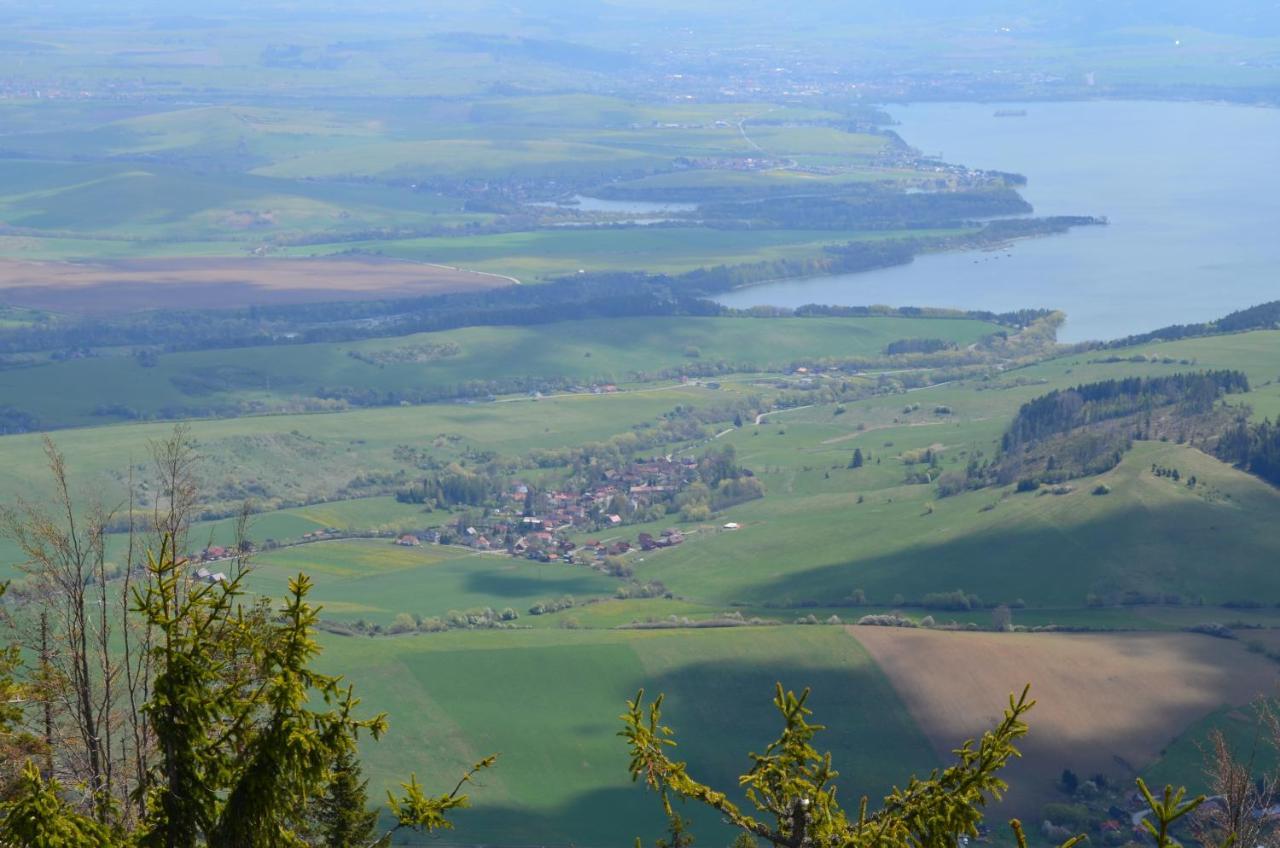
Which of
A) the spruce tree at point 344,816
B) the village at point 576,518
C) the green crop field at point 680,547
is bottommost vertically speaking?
the village at point 576,518

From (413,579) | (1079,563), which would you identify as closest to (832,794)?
(1079,563)

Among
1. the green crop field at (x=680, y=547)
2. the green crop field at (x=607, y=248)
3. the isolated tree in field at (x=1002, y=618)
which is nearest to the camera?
the green crop field at (x=680, y=547)

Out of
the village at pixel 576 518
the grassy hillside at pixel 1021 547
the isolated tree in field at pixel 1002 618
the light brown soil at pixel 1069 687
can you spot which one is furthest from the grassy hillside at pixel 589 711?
the village at pixel 576 518

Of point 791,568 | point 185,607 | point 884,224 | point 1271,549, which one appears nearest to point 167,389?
point 791,568

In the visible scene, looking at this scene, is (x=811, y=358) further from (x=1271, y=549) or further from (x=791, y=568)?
(x=1271, y=549)

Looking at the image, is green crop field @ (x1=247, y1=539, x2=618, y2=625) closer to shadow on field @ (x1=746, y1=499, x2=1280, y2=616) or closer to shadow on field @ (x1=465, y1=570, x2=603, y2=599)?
shadow on field @ (x1=465, y1=570, x2=603, y2=599)

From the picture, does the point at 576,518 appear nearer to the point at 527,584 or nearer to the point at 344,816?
the point at 527,584

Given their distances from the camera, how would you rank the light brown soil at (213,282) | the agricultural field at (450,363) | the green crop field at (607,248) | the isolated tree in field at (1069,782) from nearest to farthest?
the isolated tree in field at (1069,782) < the agricultural field at (450,363) < the light brown soil at (213,282) < the green crop field at (607,248)

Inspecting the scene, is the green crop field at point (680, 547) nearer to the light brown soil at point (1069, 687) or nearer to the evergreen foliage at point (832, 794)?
the light brown soil at point (1069, 687)
